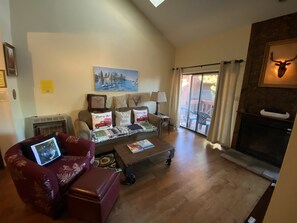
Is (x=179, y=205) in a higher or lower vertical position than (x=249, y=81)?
lower

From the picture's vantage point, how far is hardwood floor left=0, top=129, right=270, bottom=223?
1.53m

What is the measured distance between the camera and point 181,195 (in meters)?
1.83

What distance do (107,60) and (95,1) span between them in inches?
45.5

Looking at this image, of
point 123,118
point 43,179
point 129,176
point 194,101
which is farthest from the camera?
point 194,101

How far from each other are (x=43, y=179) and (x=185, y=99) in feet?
13.1

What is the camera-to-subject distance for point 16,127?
2.25 m

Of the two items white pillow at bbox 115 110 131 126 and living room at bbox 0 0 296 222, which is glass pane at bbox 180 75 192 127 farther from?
white pillow at bbox 115 110 131 126

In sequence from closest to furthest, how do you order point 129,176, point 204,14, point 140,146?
point 129,176 → point 140,146 → point 204,14

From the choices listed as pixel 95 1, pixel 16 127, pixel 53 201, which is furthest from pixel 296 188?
pixel 95 1

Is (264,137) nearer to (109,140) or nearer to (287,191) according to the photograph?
(287,191)

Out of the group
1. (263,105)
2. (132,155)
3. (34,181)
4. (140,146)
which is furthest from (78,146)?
(263,105)

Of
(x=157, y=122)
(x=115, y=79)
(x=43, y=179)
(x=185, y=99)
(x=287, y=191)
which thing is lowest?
(x=43, y=179)

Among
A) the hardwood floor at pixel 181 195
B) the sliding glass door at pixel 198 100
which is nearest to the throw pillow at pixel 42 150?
the hardwood floor at pixel 181 195

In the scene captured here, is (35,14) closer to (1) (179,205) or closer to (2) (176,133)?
(1) (179,205)
